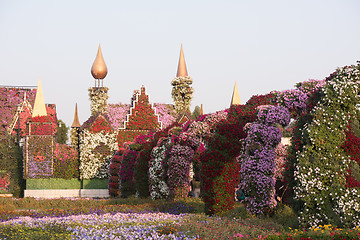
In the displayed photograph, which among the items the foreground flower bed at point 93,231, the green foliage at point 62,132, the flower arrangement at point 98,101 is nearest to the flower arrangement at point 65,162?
the flower arrangement at point 98,101

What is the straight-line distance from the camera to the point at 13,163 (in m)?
44.6

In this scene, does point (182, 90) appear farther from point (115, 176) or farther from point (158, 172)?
point (158, 172)

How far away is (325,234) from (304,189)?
239 cm

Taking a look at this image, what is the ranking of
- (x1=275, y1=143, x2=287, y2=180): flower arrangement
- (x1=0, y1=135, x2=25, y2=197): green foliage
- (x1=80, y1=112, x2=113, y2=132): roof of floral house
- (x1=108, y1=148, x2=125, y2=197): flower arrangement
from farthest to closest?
(x1=80, y1=112, x2=113, y2=132): roof of floral house < (x1=0, y1=135, x2=25, y2=197): green foliage < (x1=108, y1=148, x2=125, y2=197): flower arrangement < (x1=275, y1=143, x2=287, y2=180): flower arrangement

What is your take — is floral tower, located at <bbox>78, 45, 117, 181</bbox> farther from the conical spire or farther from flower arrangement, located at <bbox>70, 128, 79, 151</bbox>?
the conical spire

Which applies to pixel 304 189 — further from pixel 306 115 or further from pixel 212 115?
pixel 212 115

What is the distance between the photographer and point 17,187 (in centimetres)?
4453

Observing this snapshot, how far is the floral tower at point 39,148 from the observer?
142 feet

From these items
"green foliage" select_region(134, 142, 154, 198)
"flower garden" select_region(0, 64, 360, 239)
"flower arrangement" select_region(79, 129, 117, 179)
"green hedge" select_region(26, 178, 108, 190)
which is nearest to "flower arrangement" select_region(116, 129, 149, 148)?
"flower arrangement" select_region(79, 129, 117, 179)

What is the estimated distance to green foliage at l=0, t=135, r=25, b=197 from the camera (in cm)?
4416

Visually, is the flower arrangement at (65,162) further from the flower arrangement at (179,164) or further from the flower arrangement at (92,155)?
the flower arrangement at (179,164)

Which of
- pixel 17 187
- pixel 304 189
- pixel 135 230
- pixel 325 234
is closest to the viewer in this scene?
pixel 325 234

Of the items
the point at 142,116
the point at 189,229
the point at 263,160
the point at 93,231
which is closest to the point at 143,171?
the point at 263,160

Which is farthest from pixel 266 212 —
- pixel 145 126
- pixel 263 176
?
pixel 145 126
